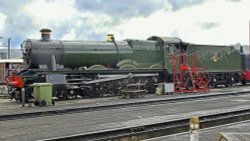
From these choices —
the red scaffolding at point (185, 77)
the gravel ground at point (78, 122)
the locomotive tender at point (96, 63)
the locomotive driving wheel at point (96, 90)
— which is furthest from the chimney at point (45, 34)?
the red scaffolding at point (185, 77)

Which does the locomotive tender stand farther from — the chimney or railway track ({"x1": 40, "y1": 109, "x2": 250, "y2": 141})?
railway track ({"x1": 40, "y1": 109, "x2": 250, "y2": 141})

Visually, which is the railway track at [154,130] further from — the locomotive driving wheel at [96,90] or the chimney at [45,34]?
the chimney at [45,34]

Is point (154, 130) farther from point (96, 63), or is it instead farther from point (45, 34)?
point (45, 34)

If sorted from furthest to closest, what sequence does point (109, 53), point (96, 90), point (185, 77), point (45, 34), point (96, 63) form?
point (185, 77), point (109, 53), point (96, 63), point (96, 90), point (45, 34)

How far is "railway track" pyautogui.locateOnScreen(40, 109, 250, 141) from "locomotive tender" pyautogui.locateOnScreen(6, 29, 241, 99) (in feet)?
35.7

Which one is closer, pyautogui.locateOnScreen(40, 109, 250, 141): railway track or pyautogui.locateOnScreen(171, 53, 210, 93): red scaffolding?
pyautogui.locateOnScreen(40, 109, 250, 141): railway track

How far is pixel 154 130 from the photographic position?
8.98 metres

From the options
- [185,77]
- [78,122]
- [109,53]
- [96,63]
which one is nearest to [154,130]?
[78,122]

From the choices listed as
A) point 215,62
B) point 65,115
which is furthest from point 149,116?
point 215,62

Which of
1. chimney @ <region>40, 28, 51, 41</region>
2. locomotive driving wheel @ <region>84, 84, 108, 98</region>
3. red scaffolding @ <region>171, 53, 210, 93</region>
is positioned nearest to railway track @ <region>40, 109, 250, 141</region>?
locomotive driving wheel @ <region>84, 84, 108, 98</region>

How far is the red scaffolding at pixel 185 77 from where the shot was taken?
82.1 ft

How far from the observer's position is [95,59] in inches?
877

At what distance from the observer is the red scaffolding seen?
25014mm

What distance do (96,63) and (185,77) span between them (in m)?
7.42
